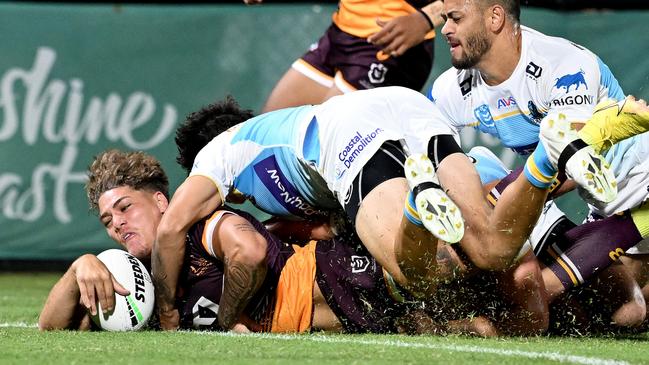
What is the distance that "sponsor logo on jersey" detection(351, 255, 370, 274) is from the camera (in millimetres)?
5066

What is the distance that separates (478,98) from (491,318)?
4.10 ft

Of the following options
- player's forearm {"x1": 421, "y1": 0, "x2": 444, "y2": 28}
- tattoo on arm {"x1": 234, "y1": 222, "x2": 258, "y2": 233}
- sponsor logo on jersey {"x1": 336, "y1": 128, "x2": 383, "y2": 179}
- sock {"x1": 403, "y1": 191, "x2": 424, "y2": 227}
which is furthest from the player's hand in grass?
player's forearm {"x1": 421, "y1": 0, "x2": 444, "y2": 28}

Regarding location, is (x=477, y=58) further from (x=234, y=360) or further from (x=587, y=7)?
(x=587, y=7)

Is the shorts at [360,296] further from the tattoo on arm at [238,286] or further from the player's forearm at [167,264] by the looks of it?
the player's forearm at [167,264]

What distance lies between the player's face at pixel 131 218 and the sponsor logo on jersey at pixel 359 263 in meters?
0.93

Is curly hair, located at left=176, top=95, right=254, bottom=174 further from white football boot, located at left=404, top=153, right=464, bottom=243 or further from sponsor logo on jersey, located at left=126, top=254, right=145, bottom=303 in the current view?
white football boot, located at left=404, top=153, right=464, bottom=243

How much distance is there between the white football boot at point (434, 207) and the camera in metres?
4.28

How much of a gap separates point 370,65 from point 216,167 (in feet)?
7.33

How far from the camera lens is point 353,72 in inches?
285

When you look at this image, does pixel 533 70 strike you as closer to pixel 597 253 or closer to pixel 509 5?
pixel 509 5

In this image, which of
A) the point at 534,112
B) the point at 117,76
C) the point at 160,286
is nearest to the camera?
the point at 160,286

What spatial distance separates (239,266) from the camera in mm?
4859

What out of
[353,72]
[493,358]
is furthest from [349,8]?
[493,358]

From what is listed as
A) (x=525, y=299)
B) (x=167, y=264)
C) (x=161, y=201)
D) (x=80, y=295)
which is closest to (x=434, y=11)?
(x=161, y=201)
